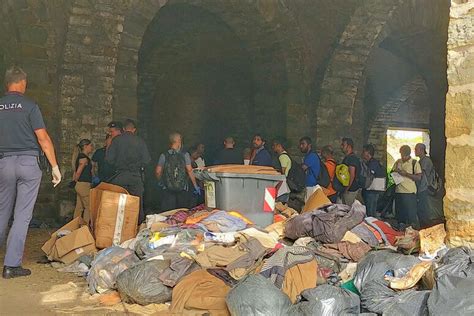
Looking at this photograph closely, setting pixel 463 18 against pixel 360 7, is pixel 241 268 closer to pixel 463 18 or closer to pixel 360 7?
pixel 463 18

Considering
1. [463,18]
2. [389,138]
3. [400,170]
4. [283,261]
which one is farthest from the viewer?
[389,138]

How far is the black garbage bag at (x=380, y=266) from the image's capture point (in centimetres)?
342

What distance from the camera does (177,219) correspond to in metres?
5.35

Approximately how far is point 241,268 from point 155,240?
99cm

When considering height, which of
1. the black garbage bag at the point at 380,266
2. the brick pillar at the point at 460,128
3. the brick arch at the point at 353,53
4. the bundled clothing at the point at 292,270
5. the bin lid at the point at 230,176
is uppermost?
the brick arch at the point at 353,53

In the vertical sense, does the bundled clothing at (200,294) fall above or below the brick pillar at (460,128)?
below

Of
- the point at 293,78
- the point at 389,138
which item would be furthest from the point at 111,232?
the point at 389,138

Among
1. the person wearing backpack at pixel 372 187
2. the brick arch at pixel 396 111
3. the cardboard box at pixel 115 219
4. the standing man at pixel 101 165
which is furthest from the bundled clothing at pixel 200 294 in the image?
the brick arch at pixel 396 111

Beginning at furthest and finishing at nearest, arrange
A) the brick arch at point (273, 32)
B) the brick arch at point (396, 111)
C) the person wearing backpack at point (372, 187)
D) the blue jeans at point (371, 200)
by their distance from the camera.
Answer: the brick arch at point (396, 111)
the brick arch at point (273, 32)
the blue jeans at point (371, 200)
the person wearing backpack at point (372, 187)

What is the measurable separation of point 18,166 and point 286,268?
242 centimetres

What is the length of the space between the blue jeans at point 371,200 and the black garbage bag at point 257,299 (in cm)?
600

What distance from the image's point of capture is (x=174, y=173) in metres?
7.14

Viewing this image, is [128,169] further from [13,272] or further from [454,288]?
[454,288]

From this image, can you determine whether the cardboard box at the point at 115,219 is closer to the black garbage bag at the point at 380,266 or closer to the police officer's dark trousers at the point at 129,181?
the police officer's dark trousers at the point at 129,181
